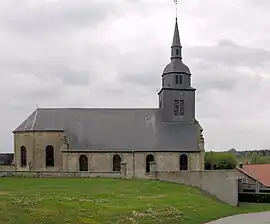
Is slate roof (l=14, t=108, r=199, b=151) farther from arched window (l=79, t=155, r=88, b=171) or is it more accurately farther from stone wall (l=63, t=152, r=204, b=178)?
arched window (l=79, t=155, r=88, b=171)

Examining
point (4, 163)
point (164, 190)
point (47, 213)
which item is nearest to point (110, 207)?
point (47, 213)

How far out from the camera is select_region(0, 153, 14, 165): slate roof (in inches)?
2323

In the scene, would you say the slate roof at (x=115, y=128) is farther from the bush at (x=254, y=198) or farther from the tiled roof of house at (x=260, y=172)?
the tiled roof of house at (x=260, y=172)

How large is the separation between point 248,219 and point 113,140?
21173 mm

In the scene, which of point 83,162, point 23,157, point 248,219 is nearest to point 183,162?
point 83,162

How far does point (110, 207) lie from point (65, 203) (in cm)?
291

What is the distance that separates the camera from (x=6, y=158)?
59.8 metres

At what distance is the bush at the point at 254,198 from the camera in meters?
47.5

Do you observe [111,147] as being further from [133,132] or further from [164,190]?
[164,190]

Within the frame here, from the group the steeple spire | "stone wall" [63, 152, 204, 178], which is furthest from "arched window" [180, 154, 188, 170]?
the steeple spire

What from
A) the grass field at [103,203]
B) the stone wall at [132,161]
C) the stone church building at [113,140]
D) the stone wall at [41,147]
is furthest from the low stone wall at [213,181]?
the stone wall at [41,147]

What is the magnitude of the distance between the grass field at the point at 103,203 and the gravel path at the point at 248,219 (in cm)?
117

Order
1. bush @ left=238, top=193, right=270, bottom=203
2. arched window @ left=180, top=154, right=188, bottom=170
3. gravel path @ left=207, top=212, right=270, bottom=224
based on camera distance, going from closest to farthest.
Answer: gravel path @ left=207, top=212, right=270, bottom=224 → bush @ left=238, top=193, right=270, bottom=203 → arched window @ left=180, top=154, right=188, bottom=170

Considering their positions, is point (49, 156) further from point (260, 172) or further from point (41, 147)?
point (260, 172)
